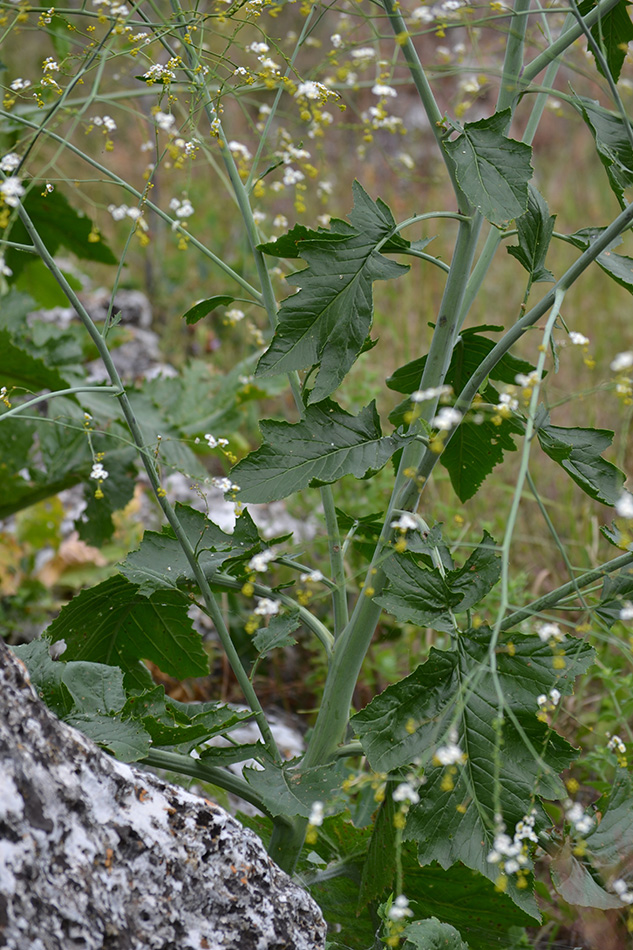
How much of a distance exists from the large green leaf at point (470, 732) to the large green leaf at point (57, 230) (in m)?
1.62

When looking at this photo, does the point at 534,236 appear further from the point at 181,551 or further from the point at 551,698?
the point at 181,551

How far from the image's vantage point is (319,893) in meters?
1.42

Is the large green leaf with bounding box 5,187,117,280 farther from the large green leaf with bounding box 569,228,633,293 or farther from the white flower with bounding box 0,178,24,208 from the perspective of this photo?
the large green leaf with bounding box 569,228,633,293

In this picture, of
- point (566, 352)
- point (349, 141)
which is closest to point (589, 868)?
point (566, 352)

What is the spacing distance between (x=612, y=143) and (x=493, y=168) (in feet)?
0.65

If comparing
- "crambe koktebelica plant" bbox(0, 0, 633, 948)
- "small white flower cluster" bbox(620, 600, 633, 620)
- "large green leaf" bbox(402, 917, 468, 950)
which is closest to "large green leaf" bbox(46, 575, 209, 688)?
"crambe koktebelica plant" bbox(0, 0, 633, 948)

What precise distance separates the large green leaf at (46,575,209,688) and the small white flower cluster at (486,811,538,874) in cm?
63

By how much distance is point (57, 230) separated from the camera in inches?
94.4

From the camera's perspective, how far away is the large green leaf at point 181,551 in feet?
4.28

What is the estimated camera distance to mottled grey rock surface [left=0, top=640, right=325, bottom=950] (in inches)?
34.9

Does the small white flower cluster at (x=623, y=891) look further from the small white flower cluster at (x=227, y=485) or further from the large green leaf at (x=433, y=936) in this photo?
the small white flower cluster at (x=227, y=485)

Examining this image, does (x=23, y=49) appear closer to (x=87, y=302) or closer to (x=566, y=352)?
(x=87, y=302)

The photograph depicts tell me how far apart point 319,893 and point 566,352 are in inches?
A: 129

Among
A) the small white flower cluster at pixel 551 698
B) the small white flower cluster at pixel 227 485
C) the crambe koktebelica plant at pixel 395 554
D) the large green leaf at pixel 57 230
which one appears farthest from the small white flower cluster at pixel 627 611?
the large green leaf at pixel 57 230
